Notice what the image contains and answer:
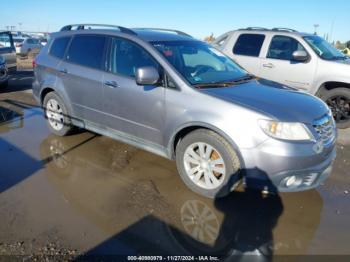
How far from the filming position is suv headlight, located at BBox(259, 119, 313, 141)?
11.3 feet

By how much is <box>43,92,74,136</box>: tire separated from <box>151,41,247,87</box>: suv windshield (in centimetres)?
209

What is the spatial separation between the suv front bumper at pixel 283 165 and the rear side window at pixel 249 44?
4.91 m

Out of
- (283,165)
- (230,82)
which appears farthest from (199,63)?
(283,165)

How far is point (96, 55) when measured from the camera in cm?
497

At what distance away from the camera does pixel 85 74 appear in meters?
5.03

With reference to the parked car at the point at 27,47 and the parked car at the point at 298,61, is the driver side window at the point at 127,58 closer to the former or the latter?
the parked car at the point at 298,61

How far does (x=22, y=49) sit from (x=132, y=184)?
26784 mm

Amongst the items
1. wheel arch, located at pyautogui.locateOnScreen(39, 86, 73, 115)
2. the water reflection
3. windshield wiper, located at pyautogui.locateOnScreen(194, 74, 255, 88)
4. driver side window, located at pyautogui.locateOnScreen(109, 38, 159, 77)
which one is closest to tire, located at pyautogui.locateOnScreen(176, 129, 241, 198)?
the water reflection

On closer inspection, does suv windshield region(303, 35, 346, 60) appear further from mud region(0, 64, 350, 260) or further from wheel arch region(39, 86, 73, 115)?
wheel arch region(39, 86, 73, 115)

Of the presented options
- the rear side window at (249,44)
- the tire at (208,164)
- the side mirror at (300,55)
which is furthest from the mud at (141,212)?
the rear side window at (249,44)

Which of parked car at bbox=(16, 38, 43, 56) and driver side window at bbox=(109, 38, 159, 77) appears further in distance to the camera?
parked car at bbox=(16, 38, 43, 56)

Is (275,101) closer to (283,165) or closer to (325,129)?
(325,129)

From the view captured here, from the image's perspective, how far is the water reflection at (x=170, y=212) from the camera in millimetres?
3092

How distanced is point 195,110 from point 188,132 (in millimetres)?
336
